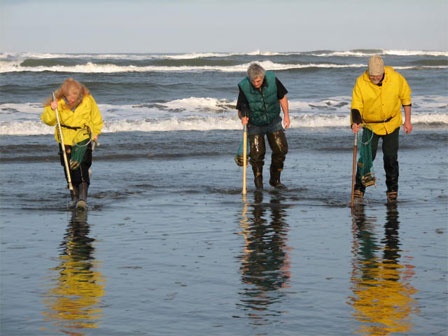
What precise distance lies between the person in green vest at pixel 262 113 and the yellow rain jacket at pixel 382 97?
1.42 meters

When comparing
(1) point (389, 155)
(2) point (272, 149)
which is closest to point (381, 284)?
(1) point (389, 155)

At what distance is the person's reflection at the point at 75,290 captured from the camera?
271 inches

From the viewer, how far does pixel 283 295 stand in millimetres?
7574

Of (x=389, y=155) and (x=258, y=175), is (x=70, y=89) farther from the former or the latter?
(x=389, y=155)

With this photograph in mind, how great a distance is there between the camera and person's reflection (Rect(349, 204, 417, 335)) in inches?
269

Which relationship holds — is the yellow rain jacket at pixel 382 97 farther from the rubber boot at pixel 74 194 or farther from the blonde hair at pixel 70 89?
the rubber boot at pixel 74 194

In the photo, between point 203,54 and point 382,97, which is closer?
point 382,97

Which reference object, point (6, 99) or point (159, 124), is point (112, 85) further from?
point (159, 124)

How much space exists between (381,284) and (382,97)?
13.8ft

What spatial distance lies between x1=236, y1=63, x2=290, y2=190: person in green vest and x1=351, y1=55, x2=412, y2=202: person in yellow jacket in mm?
1358

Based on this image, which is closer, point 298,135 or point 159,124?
point 298,135

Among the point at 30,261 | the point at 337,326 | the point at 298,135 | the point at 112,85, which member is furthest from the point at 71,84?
the point at 112,85

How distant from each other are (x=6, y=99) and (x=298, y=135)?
1086 centimetres

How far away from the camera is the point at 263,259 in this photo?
8.89 meters
